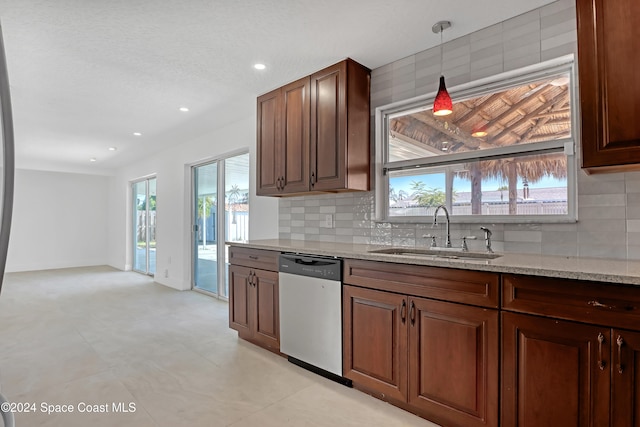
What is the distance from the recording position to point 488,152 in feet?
7.41

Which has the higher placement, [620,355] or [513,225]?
[513,225]

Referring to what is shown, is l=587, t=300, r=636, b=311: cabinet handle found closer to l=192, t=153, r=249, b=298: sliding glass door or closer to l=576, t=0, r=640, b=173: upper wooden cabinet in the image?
l=576, t=0, r=640, b=173: upper wooden cabinet

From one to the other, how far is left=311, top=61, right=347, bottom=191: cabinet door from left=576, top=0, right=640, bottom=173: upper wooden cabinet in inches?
57.9

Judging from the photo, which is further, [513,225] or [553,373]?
[513,225]

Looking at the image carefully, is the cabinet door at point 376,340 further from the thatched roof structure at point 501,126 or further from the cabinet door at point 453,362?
the thatched roof structure at point 501,126

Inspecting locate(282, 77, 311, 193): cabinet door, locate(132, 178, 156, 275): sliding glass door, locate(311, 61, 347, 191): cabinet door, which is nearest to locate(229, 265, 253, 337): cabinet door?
locate(282, 77, 311, 193): cabinet door

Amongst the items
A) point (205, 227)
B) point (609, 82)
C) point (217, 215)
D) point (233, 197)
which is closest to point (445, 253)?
point (609, 82)

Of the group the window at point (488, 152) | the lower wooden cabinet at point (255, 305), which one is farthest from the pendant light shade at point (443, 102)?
the lower wooden cabinet at point (255, 305)

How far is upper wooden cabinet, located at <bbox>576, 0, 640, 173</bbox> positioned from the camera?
1.48 metres

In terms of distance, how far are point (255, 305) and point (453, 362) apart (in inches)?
66.8

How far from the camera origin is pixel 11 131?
680 mm

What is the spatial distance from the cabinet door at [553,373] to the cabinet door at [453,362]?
0.07m

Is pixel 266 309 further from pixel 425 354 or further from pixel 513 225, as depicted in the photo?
pixel 513 225

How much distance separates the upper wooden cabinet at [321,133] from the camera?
2645 mm
